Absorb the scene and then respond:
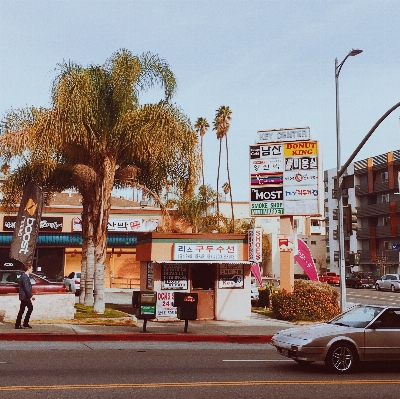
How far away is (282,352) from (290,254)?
15.2 m

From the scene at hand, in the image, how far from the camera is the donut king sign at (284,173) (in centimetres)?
2731

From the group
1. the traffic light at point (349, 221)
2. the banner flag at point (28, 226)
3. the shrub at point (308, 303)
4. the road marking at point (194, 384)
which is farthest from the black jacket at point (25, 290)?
the traffic light at point (349, 221)

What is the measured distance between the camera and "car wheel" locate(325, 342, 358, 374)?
1169 cm

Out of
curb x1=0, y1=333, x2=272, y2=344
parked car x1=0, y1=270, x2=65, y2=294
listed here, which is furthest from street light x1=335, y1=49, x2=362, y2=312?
parked car x1=0, y1=270, x2=65, y2=294

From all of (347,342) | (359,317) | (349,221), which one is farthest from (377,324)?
(349,221)

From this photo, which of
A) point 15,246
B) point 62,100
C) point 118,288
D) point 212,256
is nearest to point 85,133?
point 62,100

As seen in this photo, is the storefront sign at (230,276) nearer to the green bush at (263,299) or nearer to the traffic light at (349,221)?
the traffic light at (349,221)

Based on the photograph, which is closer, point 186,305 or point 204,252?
point 186,305

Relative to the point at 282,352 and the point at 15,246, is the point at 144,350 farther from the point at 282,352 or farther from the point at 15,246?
the point at 15,246

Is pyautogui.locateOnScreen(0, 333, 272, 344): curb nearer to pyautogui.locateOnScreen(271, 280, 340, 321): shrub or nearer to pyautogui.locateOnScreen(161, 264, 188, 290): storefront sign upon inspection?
pyautogui.locateOnScreen(161, 264, 188, 290): storefront sign

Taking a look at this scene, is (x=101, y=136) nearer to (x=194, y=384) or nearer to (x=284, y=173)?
(x=284, y=173)

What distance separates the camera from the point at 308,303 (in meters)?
24.1

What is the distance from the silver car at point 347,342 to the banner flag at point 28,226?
12.2m

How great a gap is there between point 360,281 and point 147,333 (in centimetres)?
4518
